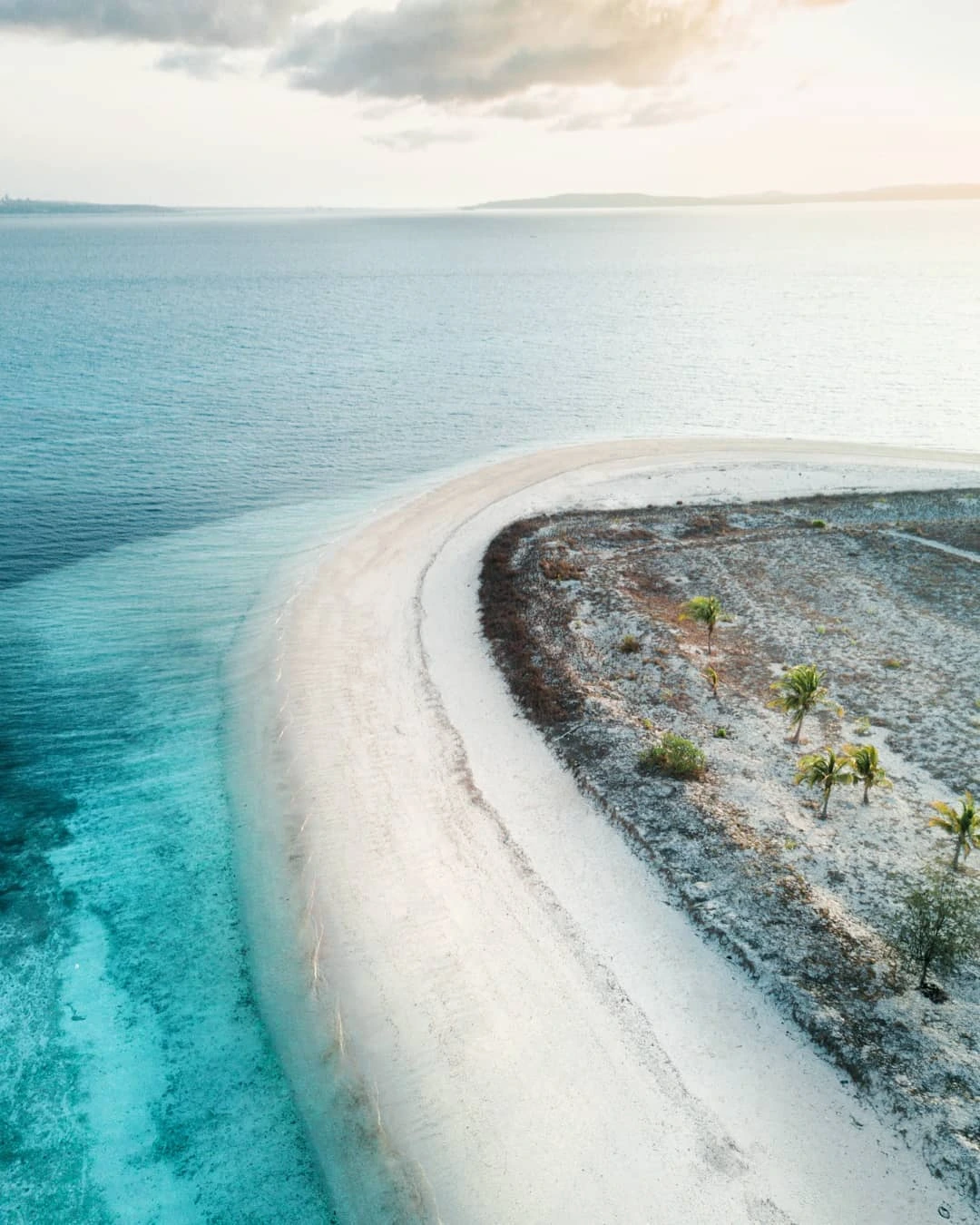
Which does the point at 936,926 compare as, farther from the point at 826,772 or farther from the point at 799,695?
the point at 799,695

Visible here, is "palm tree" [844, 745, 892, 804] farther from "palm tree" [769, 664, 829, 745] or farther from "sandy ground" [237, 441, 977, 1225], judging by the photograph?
"sandy ground" [237, 441, 977, 1225]

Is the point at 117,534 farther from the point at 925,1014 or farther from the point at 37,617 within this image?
the point at 925,1014

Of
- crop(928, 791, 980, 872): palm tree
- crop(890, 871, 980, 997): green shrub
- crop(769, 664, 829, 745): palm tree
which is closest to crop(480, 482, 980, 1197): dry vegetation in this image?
crop(890, 871, 980, 997): green shrub

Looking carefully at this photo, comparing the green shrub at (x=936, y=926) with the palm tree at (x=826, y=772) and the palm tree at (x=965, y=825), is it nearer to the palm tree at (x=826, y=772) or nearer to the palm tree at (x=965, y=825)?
the palm tree at (x=965, y=825)

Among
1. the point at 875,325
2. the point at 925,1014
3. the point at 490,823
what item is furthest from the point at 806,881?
the point at 875,325

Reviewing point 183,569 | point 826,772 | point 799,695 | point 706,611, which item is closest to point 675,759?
point 826,772
